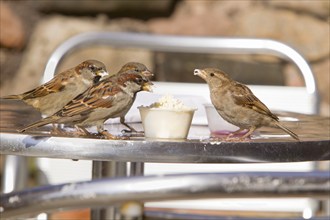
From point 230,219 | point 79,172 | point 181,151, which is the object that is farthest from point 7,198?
point 79,172

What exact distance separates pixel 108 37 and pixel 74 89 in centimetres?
89

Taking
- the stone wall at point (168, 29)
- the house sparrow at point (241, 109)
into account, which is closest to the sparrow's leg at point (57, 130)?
the house sparrow at point (241, 109)

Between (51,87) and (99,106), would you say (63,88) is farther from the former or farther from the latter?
(99,106)


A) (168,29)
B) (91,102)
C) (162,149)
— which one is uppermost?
(168,29)

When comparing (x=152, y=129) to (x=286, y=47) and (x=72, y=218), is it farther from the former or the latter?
(x=286, y=47)

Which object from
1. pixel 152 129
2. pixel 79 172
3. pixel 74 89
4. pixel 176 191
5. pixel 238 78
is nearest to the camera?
pixel 176 191

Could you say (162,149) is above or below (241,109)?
below

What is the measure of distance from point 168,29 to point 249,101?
1910 millimetres

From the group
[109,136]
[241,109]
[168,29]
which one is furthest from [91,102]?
[168,29]

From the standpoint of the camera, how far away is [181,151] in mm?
1582

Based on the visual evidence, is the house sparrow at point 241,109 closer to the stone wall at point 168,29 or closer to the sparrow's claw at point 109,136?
the sparrow's claw at point 109,136

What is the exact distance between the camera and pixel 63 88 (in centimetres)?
214

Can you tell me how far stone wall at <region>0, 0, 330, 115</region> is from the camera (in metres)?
3.72

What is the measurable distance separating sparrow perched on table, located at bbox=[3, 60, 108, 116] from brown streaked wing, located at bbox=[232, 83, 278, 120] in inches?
12.4
